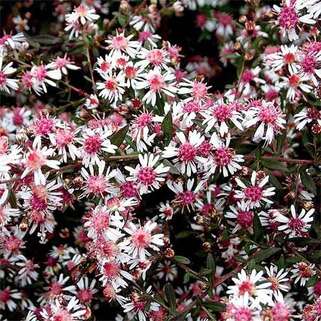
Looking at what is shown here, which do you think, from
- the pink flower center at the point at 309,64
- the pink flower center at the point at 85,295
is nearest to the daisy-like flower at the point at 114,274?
the pink flower center at the point at 85,295

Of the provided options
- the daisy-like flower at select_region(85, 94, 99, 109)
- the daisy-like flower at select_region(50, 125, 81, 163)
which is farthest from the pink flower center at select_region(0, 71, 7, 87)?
the daisy-like flower at select_region(50, 125, 81, 163)

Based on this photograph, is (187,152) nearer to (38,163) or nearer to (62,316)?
(38,163)

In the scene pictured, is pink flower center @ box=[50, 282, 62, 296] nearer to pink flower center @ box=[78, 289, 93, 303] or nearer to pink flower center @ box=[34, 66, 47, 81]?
pink flower center @ box=[78, 289, 93, 303]

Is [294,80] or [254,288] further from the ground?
[294,80]

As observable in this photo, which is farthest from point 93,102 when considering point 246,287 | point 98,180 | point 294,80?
point 246,287

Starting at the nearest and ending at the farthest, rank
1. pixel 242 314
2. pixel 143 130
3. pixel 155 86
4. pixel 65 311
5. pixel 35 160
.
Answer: pixel 242 314 < pixel 35 160 < pixel 65 311 < pixel 143 130 < pixel 155 86
